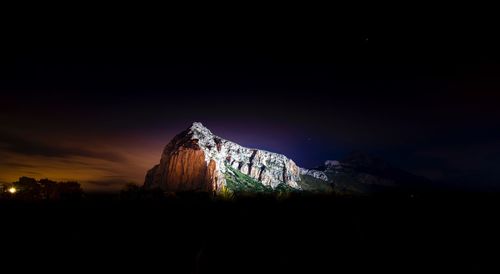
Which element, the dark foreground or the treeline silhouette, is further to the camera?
the treeline silhouette

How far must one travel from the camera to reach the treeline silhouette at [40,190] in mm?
7177

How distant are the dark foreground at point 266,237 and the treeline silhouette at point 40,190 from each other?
191 cm

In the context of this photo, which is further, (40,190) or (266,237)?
(40,190)

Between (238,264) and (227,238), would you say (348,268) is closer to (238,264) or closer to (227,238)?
(238,264)

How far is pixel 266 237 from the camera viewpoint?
4207 millimetres

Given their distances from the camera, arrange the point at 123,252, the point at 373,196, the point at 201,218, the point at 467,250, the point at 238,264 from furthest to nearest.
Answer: the point at 373,196 → the point at 201,218 → the point at 123,252 → the point at 238,264 → the point at 467,250

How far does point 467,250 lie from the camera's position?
3.47 metres

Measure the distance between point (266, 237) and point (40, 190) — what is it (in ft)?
219

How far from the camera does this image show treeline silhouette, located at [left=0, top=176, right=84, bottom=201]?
7177mm

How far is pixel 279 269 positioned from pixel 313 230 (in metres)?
0.94

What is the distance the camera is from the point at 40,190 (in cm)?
5247

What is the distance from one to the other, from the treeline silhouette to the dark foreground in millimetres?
1910

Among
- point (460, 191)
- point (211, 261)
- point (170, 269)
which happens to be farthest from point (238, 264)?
point (460, 191)

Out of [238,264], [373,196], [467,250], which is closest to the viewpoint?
[467,250]
